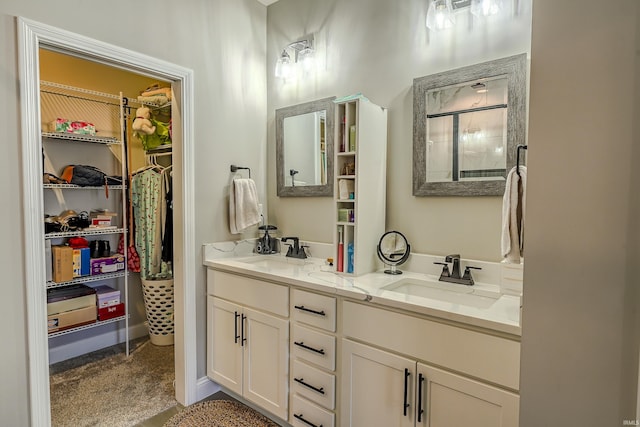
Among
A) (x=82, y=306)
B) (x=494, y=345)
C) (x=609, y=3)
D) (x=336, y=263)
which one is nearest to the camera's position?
(x=609, y=3)

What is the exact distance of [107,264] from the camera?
2.83 m

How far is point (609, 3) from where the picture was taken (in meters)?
0.40

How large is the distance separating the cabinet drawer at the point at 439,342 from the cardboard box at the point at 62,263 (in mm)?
2154

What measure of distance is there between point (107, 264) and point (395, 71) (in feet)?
8.43

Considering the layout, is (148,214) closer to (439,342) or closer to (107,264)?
(107,264)

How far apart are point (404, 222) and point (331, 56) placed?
1219 millimetres

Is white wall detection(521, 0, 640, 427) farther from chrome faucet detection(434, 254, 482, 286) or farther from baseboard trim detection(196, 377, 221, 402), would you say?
baseboard trim detection(196, 377, 221, 402)

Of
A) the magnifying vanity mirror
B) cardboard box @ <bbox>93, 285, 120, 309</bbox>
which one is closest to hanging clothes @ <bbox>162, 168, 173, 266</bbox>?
cardboard box @ <bbox>93, 285, 120, 309</bbox>

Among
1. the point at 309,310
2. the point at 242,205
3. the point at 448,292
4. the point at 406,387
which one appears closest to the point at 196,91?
the point at 242,205

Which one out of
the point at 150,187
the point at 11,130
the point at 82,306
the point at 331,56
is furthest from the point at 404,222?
the point at 82,306

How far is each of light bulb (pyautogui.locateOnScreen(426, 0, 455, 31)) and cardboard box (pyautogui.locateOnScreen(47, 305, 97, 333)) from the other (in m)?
3.06

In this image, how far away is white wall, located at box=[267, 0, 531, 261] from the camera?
178 cm

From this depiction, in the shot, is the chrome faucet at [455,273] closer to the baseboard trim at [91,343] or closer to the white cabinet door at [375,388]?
the white cabinet door at [375,388]

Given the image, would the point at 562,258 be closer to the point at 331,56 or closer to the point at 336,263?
the point at 336,263
